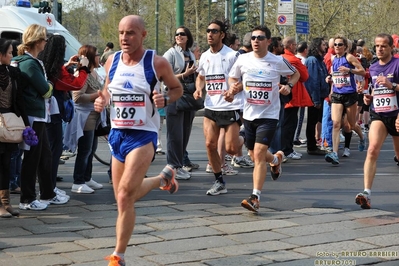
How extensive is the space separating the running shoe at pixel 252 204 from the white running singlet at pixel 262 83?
1.02 m

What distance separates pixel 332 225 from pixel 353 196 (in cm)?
194

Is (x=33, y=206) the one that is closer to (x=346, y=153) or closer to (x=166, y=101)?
(x=166, y=101)

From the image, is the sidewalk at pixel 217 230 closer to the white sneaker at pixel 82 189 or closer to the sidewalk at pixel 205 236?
the sidewalk at pixel 205 236

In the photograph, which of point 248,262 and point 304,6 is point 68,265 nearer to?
point 248,262

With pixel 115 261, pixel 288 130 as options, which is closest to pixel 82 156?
pixel 115 261

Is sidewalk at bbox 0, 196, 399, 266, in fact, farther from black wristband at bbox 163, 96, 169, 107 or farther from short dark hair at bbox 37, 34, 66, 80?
short dark hair at bbox 37, 34, 66, 80

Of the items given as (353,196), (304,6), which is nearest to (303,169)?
(353,196)

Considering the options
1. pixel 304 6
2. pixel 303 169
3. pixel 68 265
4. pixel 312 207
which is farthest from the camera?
pixel 304 6

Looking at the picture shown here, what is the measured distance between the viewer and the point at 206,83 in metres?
10.2

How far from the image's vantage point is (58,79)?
9.10 m

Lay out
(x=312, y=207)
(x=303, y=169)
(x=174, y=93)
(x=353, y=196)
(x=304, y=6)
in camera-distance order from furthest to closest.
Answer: (x=304, y=6) < (x=303, y=169) < (x=353, y=196) < (x=312, y=207) < (x=174, y=93)

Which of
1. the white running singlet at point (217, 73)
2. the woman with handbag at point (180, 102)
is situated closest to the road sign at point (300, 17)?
the woman with handbag at point (180, 102)

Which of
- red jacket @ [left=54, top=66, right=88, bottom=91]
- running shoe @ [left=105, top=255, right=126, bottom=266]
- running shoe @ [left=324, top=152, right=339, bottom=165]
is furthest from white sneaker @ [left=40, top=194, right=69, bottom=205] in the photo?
running shoe @ [left=324, top=152, right=339, bottom=165]

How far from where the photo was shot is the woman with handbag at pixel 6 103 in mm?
8008
